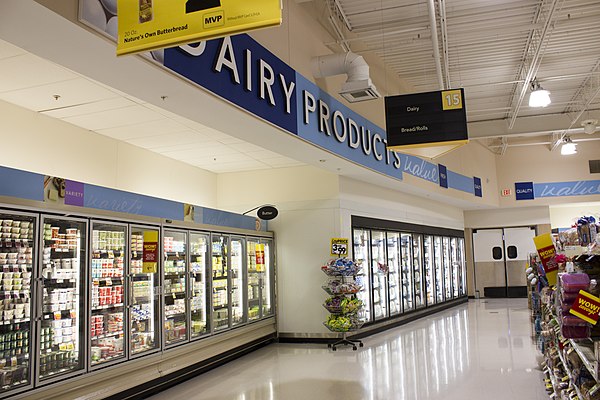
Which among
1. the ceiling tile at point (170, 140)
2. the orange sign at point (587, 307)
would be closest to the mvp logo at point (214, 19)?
the orange sign at point (587, 307)

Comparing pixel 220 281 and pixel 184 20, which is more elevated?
pixel 184 20

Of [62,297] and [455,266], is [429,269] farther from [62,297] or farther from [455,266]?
[62,297]

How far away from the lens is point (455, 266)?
16219mm

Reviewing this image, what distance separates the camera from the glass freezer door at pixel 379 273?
10.8m

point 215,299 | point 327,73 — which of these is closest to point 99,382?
point 215,299

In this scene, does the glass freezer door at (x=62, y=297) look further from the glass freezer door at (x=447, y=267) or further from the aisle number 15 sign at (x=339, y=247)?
the glass freezer door at (x=447, y=267)

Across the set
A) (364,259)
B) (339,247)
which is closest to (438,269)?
(364,259)

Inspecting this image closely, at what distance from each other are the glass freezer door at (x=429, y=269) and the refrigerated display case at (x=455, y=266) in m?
2.12

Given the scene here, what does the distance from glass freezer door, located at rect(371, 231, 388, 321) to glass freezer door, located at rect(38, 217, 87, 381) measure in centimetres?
661

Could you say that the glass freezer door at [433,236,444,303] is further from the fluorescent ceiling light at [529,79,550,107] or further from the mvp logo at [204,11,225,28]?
the mvp logo at [204,11,225,28]

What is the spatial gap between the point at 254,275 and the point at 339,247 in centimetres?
156

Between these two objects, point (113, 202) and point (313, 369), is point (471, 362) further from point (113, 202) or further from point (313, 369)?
point (113, 202)

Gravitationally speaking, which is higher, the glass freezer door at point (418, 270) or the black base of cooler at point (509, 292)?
the glass freezer door at point (418, 270)

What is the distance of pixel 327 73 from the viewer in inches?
277
